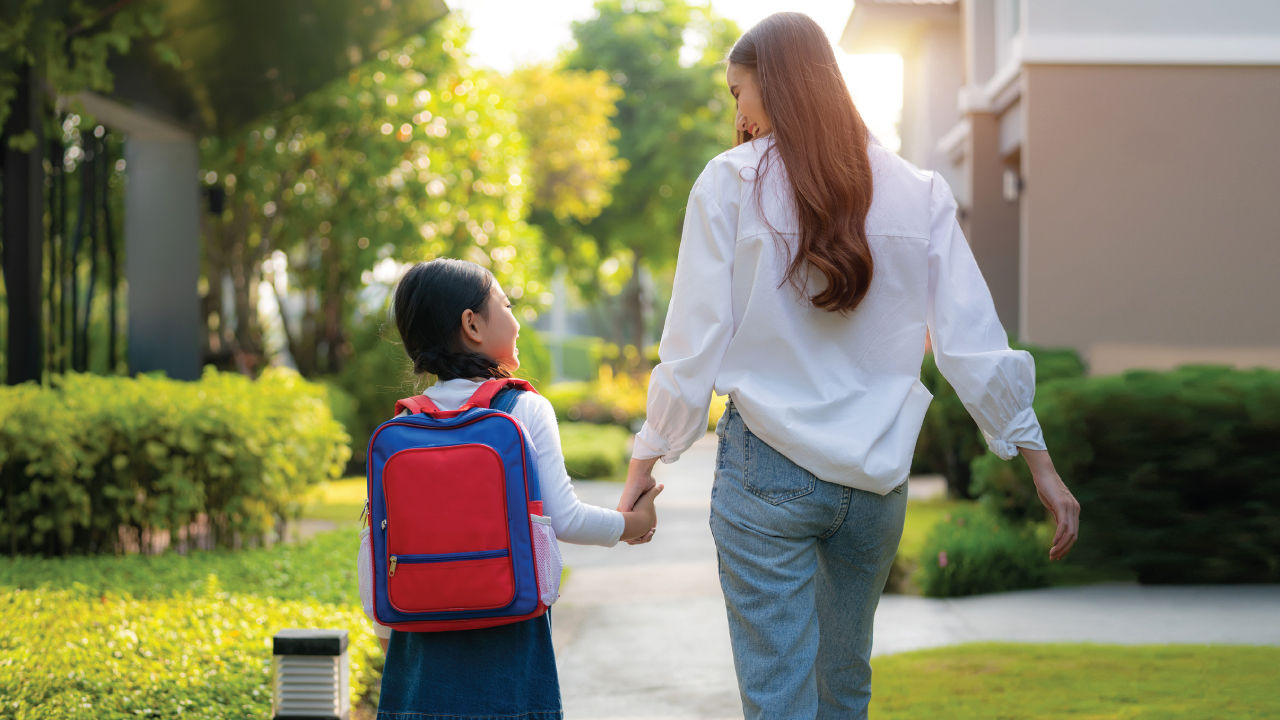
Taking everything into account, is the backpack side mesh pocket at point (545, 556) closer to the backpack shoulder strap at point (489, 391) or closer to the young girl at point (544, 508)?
the young girl at point (544, 508)

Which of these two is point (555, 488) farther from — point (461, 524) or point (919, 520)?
point (919, 520)

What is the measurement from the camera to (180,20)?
6418 mm

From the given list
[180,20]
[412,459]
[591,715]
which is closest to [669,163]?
[180,20]

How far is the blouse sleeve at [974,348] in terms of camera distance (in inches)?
85.9

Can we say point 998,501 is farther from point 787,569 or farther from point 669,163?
point 669,163

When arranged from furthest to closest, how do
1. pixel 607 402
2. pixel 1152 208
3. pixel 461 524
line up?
1. pixel 607 402
2. pixel 1152 208
3. pixel 461 524

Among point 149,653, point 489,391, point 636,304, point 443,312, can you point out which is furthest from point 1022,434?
point 636,304

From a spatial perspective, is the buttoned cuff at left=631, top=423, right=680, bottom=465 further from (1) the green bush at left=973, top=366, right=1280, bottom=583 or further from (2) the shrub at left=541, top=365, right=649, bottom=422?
(2) the shrub at left=541, top=365, right=649, bottom=422

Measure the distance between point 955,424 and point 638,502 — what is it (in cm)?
652

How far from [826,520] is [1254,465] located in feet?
13.7

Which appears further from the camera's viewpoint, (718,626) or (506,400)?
(718,626)

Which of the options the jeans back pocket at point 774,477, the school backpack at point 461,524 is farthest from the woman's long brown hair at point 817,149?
the school backpack at point 461,524

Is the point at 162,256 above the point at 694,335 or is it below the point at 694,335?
above

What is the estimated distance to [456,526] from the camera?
209cm
